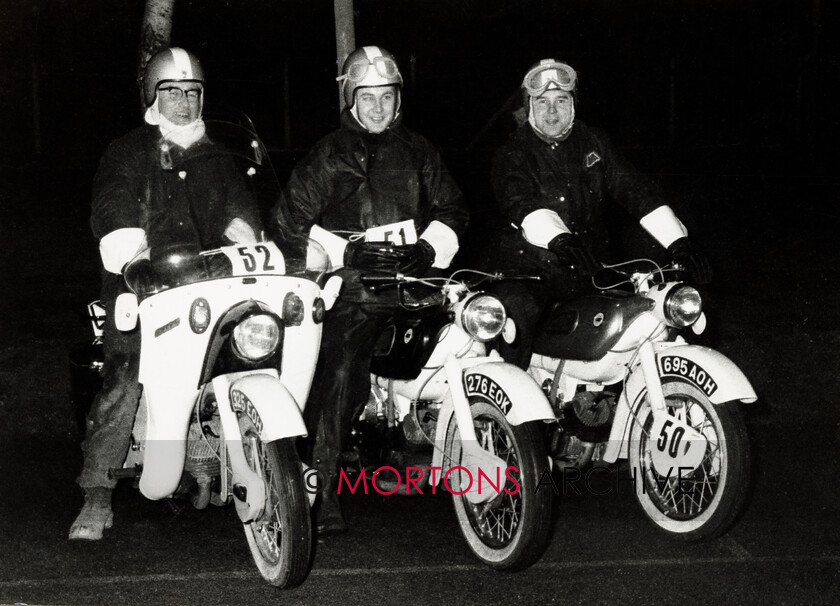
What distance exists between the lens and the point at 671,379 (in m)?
4.48

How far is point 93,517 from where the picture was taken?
15.3ft

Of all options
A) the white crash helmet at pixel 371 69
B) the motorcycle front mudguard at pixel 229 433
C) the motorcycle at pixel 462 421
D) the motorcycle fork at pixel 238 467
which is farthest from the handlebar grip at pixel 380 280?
the white crash helmet at pixel 371 69

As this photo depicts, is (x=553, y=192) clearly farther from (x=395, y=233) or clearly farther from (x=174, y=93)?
(x=174, y=93)

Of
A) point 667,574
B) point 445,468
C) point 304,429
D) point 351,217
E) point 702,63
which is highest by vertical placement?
point 702,63

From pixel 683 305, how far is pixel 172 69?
2315 mm

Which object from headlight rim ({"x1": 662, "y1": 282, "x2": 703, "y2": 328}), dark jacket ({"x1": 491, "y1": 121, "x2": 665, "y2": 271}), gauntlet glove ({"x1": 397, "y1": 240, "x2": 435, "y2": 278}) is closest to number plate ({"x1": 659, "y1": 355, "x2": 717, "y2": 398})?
headlight rim ({"x1": 662, "y1": 282, "x2": 703, "y2": 328})

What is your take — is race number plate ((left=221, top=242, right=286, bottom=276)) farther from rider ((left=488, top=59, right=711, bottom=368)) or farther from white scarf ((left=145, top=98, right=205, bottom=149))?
rider ((left=488, top=59, right=711, bottom=368))

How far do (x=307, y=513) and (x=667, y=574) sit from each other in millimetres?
1500

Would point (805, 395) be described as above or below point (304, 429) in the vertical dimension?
below

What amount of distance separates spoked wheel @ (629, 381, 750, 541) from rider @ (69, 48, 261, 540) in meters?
1.88

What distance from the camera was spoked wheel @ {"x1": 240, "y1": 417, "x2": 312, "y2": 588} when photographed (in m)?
3.68

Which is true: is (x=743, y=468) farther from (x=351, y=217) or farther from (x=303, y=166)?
(x=303, y=166)

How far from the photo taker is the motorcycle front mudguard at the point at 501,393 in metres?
3.96

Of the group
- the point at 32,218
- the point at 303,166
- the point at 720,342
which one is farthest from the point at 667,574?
the point at 32,218
